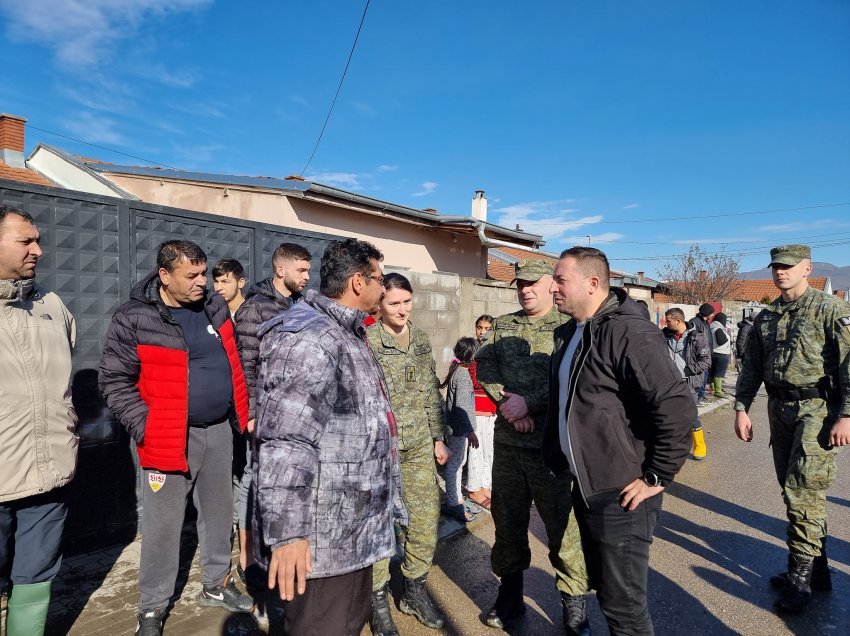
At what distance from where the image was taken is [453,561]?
3896 millimetres

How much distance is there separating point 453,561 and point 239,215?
7.64 metres

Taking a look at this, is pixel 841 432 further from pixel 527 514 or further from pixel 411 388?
pixel 411 388

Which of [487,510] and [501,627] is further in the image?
[487,510]

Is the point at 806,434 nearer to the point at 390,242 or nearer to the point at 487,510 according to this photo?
the point at 487,510

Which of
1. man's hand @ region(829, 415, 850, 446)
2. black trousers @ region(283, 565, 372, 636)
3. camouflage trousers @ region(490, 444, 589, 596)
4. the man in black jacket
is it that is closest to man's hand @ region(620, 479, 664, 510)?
the man in black jacket

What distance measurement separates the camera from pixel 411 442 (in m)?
3.17

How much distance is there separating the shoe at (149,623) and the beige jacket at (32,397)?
2.81 ft

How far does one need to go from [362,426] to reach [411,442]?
3.98 ft

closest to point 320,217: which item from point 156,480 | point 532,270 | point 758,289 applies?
point 532,270

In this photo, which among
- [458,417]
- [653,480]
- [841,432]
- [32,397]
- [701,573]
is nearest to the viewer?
[653,480]

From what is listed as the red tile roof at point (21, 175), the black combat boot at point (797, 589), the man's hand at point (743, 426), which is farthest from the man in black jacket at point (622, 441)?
the red tile roof at point (21, 175)

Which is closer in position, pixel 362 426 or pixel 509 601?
pixel 362 426

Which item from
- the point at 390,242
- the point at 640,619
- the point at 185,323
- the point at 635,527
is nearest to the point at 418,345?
the point at 185,323

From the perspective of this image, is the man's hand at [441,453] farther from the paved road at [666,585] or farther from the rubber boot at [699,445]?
the rubber boot at [699,445]
